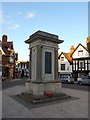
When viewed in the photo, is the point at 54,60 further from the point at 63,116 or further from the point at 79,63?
the point at 79,63

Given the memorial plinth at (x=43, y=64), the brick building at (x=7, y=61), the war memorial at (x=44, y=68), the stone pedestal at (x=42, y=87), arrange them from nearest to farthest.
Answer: the stone pedestal at (x=42, y=87) < the war memorial at (x=44, y=68) < the memorial plinth at (x=43, y=64) < the brick building at (x=7, y=61)

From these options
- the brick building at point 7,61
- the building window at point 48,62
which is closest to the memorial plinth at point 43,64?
the building window at point 48,62

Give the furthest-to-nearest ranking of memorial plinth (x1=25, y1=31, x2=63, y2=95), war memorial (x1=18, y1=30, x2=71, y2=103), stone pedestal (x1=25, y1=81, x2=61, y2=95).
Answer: memorial plinth (x1=25, y1=31, x2=63, y2=95)
war memorial (x1=18, y1=30, x2=71, y2=103)
stone pedestal (x1=25, y1=81, x2=61, y2=95)

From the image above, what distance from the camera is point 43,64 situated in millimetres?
12516

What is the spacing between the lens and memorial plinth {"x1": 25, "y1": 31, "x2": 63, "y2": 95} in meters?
12.1

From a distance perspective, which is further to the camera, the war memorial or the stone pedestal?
the war memorial

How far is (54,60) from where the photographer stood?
13367mm

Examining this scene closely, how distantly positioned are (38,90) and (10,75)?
3219 cm

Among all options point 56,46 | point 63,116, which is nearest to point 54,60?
point 56,46

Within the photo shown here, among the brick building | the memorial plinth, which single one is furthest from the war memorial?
the brick building

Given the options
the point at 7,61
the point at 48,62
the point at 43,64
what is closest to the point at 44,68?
the point at 43,64

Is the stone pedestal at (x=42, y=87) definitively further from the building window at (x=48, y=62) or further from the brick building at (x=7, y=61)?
the brick building at (x=7, y=61)

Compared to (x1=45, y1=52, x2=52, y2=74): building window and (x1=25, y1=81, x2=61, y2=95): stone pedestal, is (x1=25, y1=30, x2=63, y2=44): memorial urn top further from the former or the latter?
(x1=25, y1=81, x2=61, y2=95): stone pedestal

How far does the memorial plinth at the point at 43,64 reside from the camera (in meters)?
12.1
